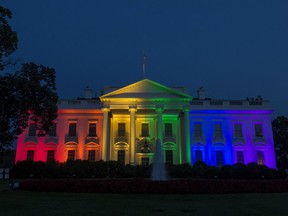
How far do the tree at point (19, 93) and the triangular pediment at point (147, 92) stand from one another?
559 inches

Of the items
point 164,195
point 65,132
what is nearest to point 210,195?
point 164,195

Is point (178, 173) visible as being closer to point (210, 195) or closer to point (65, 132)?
point (210, 195)

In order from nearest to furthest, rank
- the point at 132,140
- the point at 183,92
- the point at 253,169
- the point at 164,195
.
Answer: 1. the point at 164,195
2. the point at 253,169
3. the point at 132,140
4. the point at 183,92

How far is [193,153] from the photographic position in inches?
1469

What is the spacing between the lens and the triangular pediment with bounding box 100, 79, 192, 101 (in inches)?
1403

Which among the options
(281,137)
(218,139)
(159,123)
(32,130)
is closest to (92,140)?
(32,130)

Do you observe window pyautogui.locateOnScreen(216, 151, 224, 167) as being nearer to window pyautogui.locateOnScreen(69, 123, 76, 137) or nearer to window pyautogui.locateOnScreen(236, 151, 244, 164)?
window pyautogui.locateOnScreen(236, 151, 244, 164)

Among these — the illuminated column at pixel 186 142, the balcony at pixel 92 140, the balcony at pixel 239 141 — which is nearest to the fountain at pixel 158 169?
the illuminated column at pixel 186 142

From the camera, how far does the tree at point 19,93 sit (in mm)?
18328

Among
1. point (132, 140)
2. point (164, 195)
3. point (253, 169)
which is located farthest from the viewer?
point (132, 140)

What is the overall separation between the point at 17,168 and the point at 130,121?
13101 millimetres

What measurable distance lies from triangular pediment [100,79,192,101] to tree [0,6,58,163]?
14.2 meters

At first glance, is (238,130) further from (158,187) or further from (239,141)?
(158,187)

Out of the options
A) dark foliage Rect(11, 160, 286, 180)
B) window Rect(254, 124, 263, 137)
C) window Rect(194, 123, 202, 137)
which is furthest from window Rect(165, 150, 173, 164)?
window Rect(254, 124, 263, 137)
